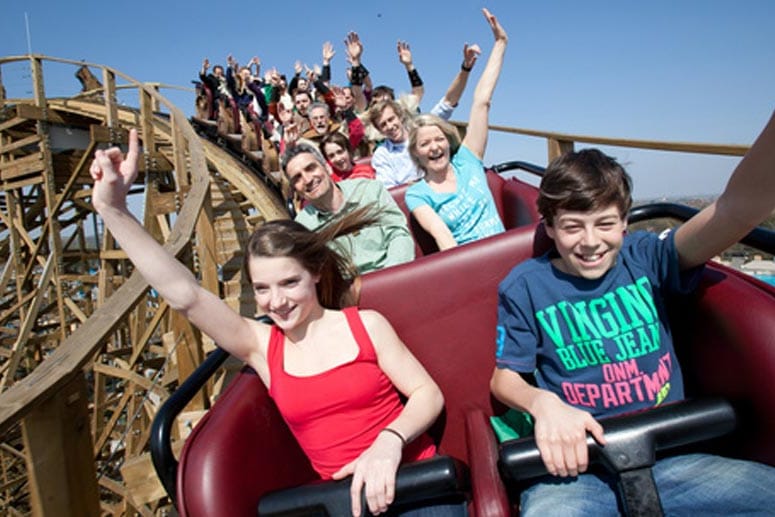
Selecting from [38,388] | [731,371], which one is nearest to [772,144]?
[731,371]

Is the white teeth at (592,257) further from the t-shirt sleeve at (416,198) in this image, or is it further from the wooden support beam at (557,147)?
the wooden support beam at (557,147)

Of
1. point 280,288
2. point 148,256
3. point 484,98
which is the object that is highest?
point 484,98

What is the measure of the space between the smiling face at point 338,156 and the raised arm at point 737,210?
1875 mm

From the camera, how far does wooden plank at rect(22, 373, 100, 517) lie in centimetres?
82

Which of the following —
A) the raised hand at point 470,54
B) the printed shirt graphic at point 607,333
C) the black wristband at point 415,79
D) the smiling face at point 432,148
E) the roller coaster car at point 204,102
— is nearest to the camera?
the printed shirt graphic at point 607,333

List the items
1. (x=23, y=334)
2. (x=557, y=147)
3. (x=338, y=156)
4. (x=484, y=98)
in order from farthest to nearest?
(x=23, y=334) → (x=557, y=147) → (x=338, y=156) → (x=484, y=98)

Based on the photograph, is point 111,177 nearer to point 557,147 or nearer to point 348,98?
point 557,147

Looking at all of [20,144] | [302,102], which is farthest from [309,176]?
[20,144]

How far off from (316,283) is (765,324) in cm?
93

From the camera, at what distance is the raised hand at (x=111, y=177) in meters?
0.99

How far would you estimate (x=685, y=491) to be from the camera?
0.83 m

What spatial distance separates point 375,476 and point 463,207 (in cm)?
125

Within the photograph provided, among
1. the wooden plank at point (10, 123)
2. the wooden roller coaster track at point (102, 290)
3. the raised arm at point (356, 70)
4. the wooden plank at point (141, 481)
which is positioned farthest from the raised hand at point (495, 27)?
the wooden plank at point (10, 123)

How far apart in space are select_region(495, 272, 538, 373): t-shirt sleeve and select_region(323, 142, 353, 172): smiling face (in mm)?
1668
